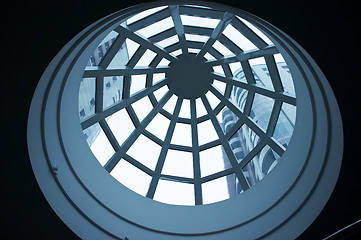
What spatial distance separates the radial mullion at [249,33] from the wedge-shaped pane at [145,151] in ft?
22.1

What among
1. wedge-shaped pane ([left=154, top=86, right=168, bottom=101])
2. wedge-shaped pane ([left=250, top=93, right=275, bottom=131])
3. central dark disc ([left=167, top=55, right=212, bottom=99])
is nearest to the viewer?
wedge-shaped pane ([left=250, top=93, right=275, bottom=131])

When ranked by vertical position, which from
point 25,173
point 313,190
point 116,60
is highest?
point 116,60

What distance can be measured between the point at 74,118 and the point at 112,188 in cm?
306

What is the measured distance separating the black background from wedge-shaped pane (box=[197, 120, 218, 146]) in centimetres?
819

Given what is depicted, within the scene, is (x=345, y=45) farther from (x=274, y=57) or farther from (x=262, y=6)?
(x=274, y=57)

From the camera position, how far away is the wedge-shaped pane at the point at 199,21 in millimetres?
11688

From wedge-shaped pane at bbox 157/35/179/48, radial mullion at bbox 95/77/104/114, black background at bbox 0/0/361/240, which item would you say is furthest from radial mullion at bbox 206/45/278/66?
radial mullion at bbox 95/77/104/114

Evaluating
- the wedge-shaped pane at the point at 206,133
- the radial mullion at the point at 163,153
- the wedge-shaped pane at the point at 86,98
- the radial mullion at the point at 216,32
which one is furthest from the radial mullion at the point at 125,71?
the wedge-shaped pane at the point at 206,133

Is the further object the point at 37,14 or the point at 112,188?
the point at 112,188

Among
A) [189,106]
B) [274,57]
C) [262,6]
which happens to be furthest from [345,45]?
[189,106]

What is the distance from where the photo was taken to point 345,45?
223 inches

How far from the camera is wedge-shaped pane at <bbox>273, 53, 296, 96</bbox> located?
11.1 metres

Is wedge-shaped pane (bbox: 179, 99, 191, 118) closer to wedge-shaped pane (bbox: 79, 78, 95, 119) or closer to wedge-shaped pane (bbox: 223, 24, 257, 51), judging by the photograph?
wedge-shaped pane (bbox: 223, 24, 257, 51)

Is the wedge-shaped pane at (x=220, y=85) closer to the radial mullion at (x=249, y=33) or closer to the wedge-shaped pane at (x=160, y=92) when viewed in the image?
the wedge-shaped pane at (x=160, y=92)
